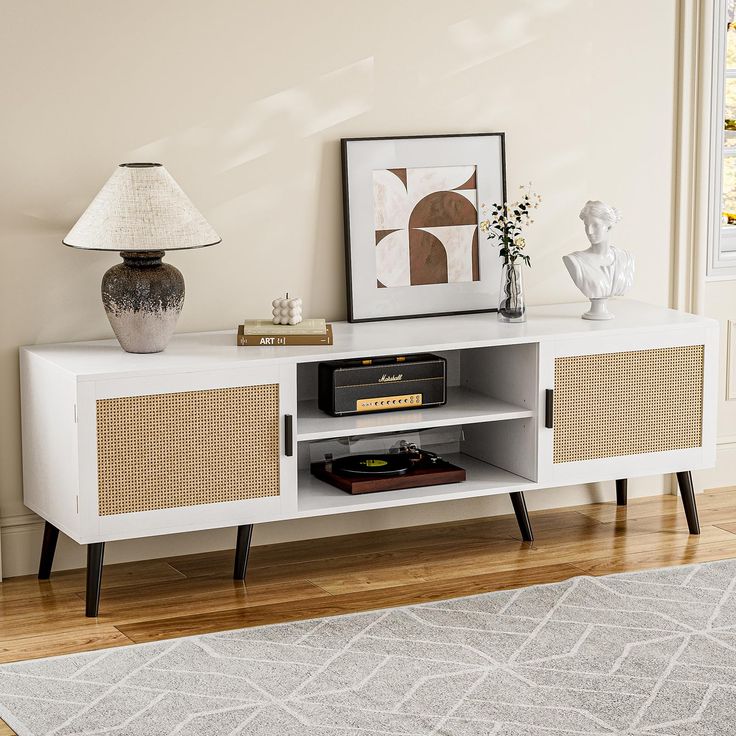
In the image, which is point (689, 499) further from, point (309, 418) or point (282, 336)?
point (282, 336)

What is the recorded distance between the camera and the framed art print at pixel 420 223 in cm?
388

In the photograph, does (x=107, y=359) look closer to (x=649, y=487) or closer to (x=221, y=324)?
(x=221, y=324)

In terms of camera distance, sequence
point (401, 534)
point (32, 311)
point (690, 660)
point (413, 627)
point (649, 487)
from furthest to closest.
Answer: point (649, 487) < point (401, 534) < point (32, 311) < point (413, 627) < point (690, 660)

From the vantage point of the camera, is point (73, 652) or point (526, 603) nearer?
point (73, 652)

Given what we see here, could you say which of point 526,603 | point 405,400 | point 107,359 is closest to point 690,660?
point 526,603

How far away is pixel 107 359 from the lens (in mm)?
3363

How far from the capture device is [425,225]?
13.1ft

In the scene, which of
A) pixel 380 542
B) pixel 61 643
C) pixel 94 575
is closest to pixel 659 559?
pixel 380 542

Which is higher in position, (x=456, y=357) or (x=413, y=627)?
(x=456, y=357)

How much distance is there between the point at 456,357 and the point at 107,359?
4.14 ft

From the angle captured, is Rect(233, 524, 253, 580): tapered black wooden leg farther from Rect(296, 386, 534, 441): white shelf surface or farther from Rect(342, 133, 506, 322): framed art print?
Rect(342, 133, 506, 322): framed art print

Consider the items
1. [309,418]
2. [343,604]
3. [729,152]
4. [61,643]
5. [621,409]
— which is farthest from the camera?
[729,152]

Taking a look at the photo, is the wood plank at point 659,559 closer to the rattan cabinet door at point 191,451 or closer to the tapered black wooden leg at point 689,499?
the tapered black wooden leg at point 689,499

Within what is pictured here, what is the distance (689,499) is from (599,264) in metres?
0.81
